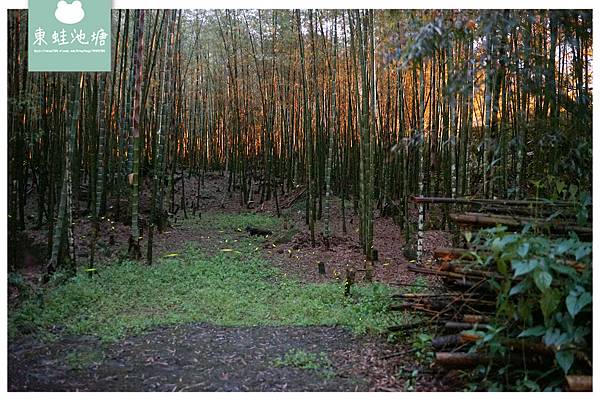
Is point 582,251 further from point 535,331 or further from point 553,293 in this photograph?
point 535,331

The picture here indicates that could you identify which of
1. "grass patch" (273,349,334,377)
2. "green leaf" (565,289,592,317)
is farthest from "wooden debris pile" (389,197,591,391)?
"grass patch" (273,349,334,377)

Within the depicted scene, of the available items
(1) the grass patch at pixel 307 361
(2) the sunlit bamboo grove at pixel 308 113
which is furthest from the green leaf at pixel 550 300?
(1) the grass patch at pixel 307 361

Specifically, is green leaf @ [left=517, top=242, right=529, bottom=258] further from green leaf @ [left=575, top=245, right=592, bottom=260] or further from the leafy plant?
green leaf @ [left=575, top=245, right=592, bottom=260]

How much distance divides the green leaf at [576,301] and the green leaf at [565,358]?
162 millimetres

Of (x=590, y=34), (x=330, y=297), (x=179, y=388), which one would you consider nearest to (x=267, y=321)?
(x=330, y=297)

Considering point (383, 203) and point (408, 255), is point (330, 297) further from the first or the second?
point (383, 203)

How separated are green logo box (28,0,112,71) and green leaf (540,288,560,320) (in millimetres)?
2097

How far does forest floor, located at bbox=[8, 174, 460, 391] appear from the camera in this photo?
7.67 ft

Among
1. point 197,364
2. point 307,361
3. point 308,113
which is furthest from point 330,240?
point 197,364

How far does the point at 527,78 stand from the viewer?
109 inches

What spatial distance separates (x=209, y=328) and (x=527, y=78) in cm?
224

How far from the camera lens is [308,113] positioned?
255 inches

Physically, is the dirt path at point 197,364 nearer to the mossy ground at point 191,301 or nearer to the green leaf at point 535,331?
the mossy ground at point 191,301

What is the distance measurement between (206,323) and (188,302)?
0.39 metres
